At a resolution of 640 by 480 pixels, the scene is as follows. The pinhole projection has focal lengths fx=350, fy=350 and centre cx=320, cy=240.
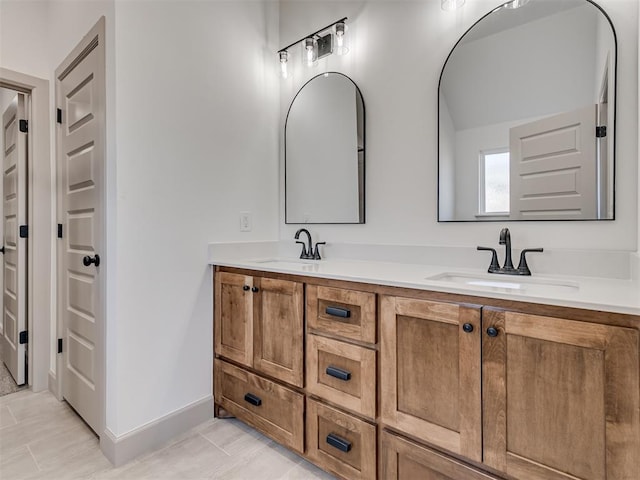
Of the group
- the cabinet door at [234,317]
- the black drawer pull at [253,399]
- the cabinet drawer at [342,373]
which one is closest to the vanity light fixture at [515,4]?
the cabinet drawer at [342,373]

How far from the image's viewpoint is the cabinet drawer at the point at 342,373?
1.34m

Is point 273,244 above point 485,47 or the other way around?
the other way around

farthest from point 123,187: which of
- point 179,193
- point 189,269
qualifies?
point 189,269

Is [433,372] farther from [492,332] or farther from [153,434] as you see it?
[153,434]

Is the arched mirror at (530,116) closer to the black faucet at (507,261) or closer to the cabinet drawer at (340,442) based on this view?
the black faucet at (507,261)

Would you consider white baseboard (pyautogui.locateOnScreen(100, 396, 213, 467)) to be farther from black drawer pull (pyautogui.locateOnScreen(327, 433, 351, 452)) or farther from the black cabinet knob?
the black cabinet knob

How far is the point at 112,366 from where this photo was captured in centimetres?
164

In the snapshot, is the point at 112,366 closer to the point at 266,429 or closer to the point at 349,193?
the point at 266,429

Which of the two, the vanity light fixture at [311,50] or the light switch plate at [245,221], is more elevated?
the vanity light fixture at [311,50]

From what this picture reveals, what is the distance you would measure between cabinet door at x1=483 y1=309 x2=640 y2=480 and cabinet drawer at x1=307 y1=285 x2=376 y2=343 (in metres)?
0.42

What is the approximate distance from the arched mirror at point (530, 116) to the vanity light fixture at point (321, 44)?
692mm

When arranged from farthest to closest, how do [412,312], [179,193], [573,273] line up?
1. [179,193]
2. [573,273]
3. [412,312]

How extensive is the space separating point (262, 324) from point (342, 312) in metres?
0.51

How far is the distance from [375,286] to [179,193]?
45.9 inches
